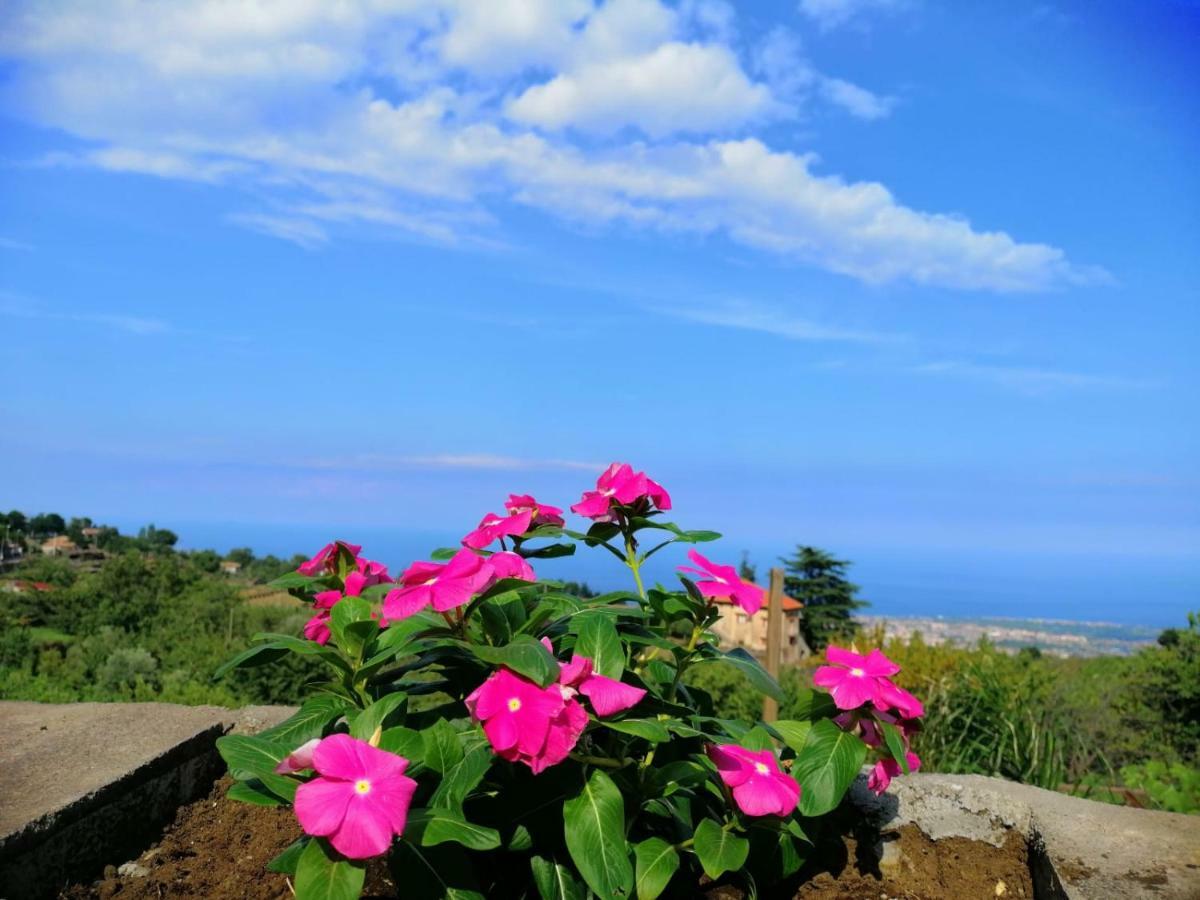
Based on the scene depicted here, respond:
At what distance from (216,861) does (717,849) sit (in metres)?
1.36

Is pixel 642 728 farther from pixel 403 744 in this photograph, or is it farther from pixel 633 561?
pixel 633 561

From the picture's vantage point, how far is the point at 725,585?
7.22 feet

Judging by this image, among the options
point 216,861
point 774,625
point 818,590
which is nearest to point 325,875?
point 216,861

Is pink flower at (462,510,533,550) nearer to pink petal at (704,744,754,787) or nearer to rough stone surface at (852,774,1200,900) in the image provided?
pink petal at (704,744,754,787)

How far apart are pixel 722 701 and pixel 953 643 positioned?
131 inches

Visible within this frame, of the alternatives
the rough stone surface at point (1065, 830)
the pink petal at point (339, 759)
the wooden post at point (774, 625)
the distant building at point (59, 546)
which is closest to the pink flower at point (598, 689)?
the pink petal at point (339, 759)

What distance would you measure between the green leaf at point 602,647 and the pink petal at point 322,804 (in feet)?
1.81

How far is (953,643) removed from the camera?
10305 millimetres

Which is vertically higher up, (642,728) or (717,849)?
(642,728)

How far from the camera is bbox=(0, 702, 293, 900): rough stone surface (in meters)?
2.15

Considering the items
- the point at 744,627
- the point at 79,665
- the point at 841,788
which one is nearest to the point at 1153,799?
the point at 841,788

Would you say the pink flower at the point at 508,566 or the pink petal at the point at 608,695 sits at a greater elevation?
the pink flower at the point at 508,566

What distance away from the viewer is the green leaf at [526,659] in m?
1.60

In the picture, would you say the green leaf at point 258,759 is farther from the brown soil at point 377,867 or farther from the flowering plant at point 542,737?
the brown soil at point 377,867
